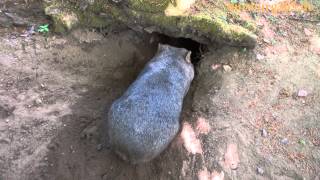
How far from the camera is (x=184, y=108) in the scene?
246 inches

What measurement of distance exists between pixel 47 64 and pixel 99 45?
873mm

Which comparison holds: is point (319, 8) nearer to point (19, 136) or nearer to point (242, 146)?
point (242, 146)

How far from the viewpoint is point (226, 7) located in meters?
6.66

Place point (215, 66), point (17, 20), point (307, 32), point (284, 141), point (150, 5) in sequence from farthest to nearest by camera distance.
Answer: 1. point (307, 32)
2. point (17, 20)
3. point (215, 66)
4. point (150, 5)
5. point (284, 141)

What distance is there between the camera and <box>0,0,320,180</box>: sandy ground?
5.48 meters

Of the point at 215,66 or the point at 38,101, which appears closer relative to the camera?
the point at 38,101

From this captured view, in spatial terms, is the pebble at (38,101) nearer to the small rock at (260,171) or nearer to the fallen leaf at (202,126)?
the fallen leaf at (202,126)

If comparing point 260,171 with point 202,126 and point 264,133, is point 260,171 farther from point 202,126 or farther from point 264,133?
point 202,126

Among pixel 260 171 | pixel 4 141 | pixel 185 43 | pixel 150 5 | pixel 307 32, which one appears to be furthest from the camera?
pixel 185 43

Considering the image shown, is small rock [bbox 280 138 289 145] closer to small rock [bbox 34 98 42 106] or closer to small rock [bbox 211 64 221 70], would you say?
small rock [bbox 211 64 221 70]

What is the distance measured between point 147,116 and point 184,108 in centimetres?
119

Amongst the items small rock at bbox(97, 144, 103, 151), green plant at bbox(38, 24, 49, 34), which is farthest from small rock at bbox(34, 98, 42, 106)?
green plant at bbox(38, 24, 49, 34)

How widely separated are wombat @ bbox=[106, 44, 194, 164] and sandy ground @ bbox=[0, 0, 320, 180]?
39 centimetres

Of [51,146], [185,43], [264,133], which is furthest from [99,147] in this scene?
[185,43]
